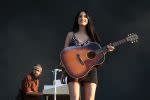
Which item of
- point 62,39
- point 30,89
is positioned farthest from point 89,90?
point 62,39

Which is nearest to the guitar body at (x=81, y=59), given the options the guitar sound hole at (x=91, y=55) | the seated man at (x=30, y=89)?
the guitar sound hole at (x=91, y=55)

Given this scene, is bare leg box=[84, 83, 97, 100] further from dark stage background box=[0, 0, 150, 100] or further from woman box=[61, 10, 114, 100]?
dark stage background box=[0, 0, 150, 100]

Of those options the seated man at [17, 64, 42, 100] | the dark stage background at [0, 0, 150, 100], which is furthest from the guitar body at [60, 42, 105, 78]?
the dark stage background at [0, 0, 150, 100]

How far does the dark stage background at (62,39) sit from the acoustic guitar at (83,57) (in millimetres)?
3248

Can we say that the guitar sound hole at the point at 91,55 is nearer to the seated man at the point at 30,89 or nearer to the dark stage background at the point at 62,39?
the seated man at the point at 30,89

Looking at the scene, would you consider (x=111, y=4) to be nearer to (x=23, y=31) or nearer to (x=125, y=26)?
(x=125, y=26)

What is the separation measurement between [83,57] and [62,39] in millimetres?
3466

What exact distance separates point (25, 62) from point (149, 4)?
199cm

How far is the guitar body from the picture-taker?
2.71 m

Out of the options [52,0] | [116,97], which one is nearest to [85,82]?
[116,97]

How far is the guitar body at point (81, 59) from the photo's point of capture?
2709 millimetres

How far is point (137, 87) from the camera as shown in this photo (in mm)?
5949

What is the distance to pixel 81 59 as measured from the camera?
2777mm

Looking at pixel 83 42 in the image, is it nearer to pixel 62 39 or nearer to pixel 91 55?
pixel 91 55
